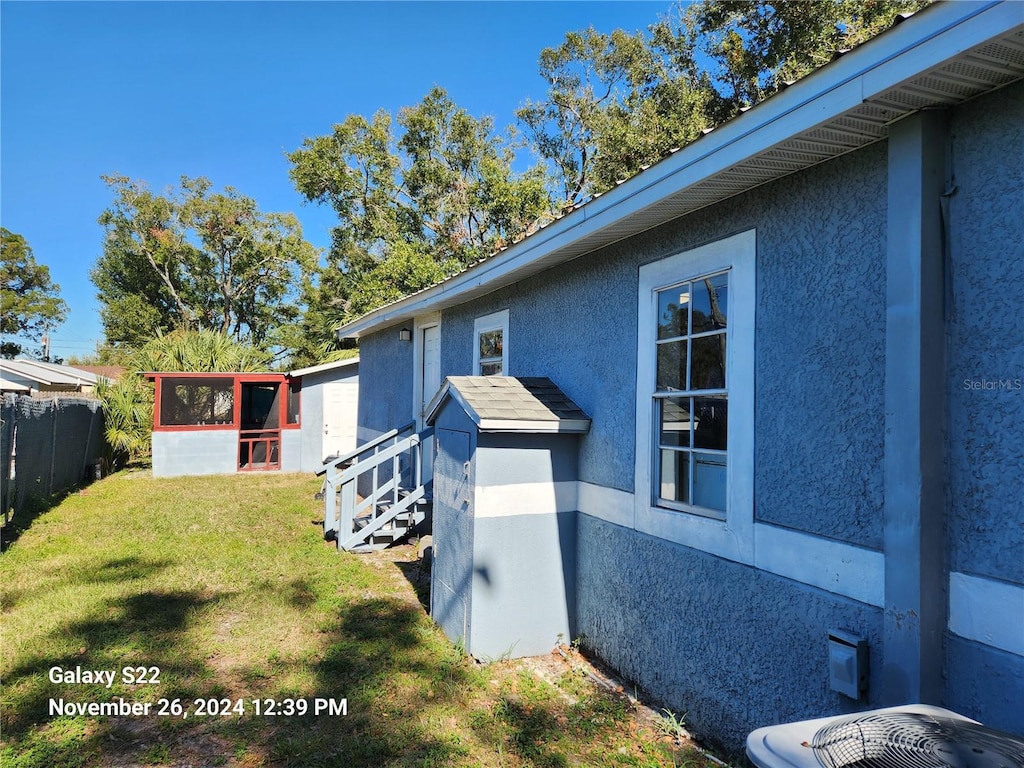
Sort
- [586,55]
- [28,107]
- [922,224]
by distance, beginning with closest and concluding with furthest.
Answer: [922,224], [28,107], [586,55]

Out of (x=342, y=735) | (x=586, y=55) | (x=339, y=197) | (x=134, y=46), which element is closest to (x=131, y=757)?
(x=342, y=735)

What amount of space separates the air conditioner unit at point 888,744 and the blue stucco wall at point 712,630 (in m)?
0.87

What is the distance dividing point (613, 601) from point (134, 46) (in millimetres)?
10430

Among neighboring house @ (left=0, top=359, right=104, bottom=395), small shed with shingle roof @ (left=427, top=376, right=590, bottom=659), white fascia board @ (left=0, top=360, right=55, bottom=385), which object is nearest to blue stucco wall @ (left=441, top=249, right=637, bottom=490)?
small shed with shingle roof @ (left=427, top=376, right=590, bottom=659)

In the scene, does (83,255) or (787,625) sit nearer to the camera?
(787,625)

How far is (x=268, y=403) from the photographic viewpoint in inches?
643

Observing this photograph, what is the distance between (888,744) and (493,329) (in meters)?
5.76

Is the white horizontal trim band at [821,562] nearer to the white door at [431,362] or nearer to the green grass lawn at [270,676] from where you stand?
the green grass lawn at [270,676]

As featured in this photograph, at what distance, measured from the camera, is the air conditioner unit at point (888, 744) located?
1.55 metres

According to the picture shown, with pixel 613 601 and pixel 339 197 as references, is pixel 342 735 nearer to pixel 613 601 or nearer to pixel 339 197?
pixel 613 601

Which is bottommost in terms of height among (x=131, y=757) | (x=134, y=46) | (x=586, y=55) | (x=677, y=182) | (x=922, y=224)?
(x=131, y=757)

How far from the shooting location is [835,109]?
251 cm

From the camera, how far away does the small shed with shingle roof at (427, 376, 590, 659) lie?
185 inches

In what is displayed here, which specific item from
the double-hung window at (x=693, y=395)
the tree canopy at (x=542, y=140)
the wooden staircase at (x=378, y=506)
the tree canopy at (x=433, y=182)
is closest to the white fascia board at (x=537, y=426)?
the double-hung window at (x=693, y=395)
